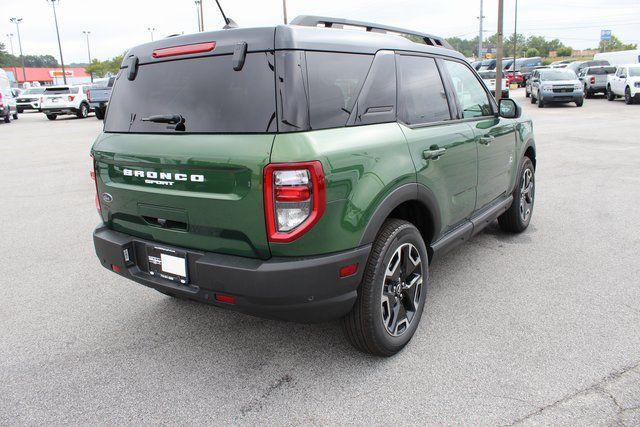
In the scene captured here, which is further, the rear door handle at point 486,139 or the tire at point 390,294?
the rear door handle at point 486,139

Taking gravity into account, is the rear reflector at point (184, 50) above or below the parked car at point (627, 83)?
above

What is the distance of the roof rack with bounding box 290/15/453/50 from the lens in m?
2.91

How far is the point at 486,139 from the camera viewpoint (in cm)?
404

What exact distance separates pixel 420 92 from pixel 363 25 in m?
0.57

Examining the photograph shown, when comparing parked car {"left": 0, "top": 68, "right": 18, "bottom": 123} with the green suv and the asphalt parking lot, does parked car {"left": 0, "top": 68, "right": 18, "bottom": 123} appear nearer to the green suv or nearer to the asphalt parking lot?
the asphalt parking lot

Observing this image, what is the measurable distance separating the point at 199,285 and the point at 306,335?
0.96 meters

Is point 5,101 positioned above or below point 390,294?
above

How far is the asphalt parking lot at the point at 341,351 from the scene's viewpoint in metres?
2.58

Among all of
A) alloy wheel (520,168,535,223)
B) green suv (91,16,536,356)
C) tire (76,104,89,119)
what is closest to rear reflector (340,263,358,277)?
green suv (91,16,536,356)

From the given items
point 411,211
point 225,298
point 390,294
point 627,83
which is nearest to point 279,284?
point 225,298

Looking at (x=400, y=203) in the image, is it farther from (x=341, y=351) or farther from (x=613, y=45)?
(x=613, y=45)

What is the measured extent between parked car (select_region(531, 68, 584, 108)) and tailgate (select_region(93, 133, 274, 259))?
22.7 metres

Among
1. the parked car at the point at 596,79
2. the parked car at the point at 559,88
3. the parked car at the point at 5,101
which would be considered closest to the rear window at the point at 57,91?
the parked car at the point at 5,101

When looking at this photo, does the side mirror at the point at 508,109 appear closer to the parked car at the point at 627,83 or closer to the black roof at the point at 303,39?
the black roof at the point at 303,39
